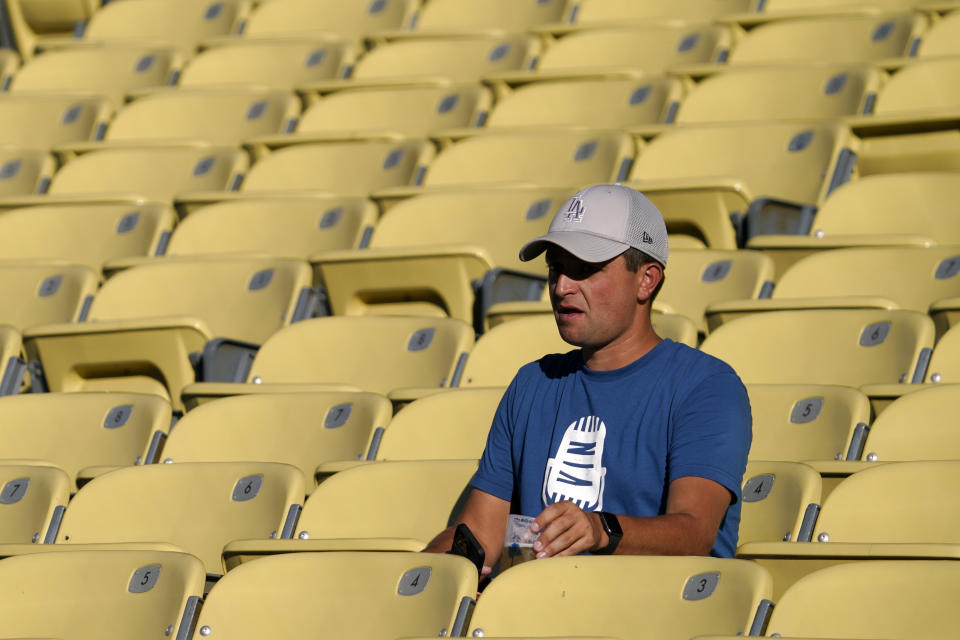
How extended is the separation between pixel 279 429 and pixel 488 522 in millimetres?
935

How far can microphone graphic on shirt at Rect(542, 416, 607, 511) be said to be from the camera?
251 centimetres

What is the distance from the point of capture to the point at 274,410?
11.3ft

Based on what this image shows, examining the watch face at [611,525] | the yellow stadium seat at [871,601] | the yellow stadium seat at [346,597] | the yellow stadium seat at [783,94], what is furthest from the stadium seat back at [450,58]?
the yellow stadium seat at [871,601]

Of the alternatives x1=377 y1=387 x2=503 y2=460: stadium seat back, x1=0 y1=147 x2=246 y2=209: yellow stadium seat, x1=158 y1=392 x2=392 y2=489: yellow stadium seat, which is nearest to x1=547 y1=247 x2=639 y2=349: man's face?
x1=377 y1=387 x2=503 y2=460: stadium seat back

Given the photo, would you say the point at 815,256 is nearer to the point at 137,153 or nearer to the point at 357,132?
the point at 357,132

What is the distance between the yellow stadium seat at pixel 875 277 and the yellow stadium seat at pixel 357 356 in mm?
679

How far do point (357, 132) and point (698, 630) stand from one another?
138 inches

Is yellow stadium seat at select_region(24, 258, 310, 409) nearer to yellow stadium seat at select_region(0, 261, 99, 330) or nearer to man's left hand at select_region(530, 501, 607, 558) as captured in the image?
yellow stadium seat at select_region(0, 261, 99, 330)

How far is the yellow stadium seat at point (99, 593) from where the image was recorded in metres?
2.51

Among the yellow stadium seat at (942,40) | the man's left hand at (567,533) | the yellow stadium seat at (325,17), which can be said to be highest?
the yellow stadium seat at (325,17)

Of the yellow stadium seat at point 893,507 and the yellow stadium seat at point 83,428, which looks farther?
the yellow stadium seat at point 83,428

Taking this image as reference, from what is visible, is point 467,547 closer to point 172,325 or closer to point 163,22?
point 172,325

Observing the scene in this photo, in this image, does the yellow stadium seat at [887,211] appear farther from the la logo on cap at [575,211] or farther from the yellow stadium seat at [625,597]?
the yellow stadium seat at [625,597]

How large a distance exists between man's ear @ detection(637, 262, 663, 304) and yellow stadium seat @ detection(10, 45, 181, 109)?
4.30m
